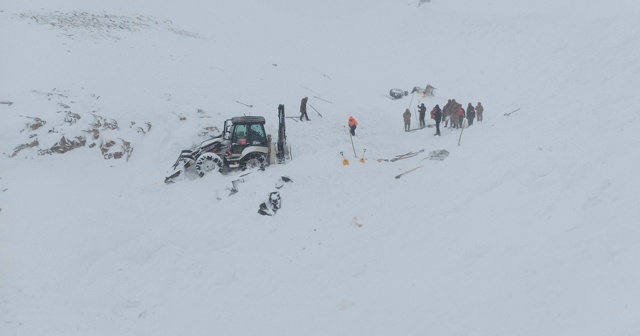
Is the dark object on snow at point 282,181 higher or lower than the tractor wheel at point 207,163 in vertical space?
lower

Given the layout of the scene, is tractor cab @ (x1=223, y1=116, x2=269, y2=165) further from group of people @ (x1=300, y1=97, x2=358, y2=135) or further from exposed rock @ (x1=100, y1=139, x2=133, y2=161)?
exposed rock @ (x1=100, y1=139, x2=133, y2=161)

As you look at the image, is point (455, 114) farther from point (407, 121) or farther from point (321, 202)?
point (321, 202)

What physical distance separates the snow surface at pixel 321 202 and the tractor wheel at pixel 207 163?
1.40 feet

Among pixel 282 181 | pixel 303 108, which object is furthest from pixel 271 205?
pixel 303 108

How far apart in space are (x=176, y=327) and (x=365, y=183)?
7.72 m

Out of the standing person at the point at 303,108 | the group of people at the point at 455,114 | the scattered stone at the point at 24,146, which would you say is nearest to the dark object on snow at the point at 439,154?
the group of people at the point at 455,114

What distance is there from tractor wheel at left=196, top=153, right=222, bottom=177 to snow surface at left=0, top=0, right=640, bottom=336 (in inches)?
16.8

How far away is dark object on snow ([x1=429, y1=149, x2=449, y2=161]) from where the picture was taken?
14.9 m

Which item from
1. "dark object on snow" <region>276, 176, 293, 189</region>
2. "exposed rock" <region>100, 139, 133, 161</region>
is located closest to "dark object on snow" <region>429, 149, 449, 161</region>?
"dark object on snow" <region>276, 176, 293, 189</region>

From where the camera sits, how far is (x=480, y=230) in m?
9.92

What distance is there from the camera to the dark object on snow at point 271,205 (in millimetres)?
12695

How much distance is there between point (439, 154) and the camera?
1509cm

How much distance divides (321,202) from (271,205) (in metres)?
1.67

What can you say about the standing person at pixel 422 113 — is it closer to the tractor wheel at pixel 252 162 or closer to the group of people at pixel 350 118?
the group of people at pixel 350 118
